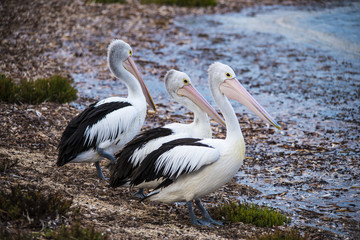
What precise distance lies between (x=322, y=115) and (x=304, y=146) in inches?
56.5

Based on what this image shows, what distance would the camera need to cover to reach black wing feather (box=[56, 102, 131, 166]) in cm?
530

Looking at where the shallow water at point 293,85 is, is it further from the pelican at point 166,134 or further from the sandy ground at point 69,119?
the pelican at point 166,134

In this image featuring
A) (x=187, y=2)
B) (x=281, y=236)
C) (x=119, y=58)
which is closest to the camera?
(x=281, y=236)

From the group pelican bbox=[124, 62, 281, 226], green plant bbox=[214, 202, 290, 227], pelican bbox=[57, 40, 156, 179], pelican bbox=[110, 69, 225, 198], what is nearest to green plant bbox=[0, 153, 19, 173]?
pelican bbox=[57, 40, 156, 179]

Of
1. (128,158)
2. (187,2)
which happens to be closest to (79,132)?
(128,158)

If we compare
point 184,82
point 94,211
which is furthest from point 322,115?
point 94,211

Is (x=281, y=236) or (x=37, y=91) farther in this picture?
(x=37, y=91)

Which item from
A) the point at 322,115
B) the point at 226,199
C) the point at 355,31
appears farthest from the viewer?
the point at 355,31

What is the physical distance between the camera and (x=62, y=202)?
13.0 feet

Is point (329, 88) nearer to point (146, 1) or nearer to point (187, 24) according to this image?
point (187, 24)

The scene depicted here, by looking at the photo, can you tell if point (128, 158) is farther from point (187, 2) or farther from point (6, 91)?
point (187, 2)

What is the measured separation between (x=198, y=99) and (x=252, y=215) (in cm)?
166

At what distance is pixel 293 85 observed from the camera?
32.2ft

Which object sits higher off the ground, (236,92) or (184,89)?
(236,92)
